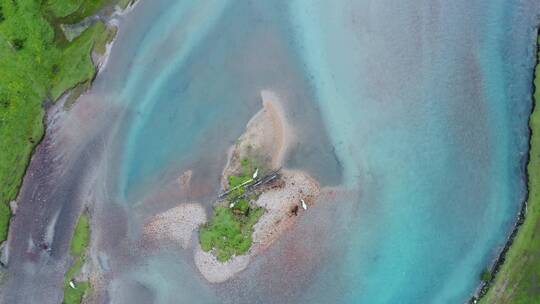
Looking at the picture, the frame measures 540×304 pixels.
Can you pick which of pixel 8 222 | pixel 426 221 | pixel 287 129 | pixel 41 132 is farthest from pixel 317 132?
pixel 8 222

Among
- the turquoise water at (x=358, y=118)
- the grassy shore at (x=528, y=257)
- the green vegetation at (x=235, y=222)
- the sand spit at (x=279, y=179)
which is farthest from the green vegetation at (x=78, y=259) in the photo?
the grassy shore at (x=528, y=257)


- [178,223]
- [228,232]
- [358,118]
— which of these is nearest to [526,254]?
[358,118]

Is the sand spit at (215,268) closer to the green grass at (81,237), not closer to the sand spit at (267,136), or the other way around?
the sand spit at (267,136)

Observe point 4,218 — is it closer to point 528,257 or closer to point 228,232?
point 228,232

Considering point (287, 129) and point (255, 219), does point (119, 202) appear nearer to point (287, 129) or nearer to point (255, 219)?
point (255, 219)

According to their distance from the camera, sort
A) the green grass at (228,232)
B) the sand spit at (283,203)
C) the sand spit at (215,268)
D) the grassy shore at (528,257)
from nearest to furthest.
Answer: the grassy shore at (528,257)
the sand spit at (283,203)
the green grass at (228,232)
the sand spit at (215,268)
